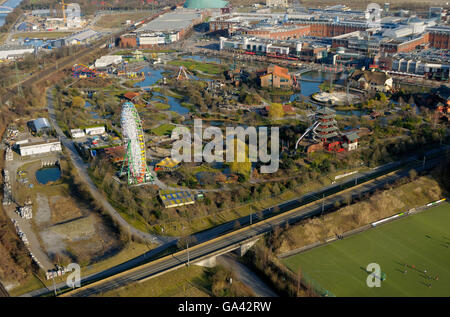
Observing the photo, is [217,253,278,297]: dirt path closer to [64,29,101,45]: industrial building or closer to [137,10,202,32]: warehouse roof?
[64,29,101,45]: industrial building

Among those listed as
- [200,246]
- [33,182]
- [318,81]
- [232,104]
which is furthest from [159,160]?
[318,81]

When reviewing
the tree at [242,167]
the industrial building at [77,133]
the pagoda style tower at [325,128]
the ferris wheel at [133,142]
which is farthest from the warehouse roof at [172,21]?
the tree at [242,167]

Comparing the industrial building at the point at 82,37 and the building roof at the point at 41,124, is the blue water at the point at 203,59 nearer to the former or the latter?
the industrial building at the point at 82,37

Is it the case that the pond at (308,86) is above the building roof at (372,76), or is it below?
below

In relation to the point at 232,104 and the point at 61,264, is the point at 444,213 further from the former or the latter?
the point at 232,104

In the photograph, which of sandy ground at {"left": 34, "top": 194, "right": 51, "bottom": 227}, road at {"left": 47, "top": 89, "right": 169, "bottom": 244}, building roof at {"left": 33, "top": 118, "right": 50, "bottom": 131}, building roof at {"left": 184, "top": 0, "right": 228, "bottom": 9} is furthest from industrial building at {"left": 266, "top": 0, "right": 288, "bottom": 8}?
sandy ground at {"left": 34, "top": 194, "right": 51, "bottom": 227}

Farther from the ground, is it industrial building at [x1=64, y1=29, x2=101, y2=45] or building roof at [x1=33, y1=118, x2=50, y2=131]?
industrial building at [x1=64, y1=29, x2=101, y2=45]
